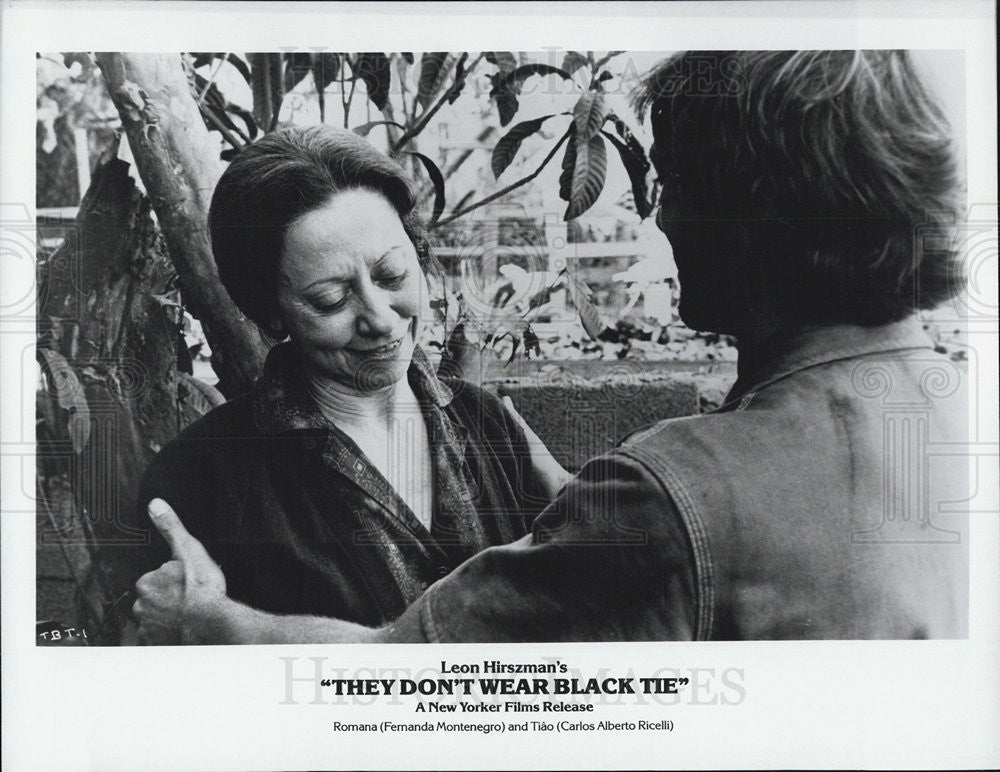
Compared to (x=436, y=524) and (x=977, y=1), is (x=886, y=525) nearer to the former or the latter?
(x=436, y=524)

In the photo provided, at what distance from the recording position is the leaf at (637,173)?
2902mm

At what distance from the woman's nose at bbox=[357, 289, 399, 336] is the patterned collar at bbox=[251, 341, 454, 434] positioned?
0.24m

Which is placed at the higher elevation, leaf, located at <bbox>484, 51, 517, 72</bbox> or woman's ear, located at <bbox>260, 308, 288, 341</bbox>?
leaf, located at <bbox>484, 51, 517, 72</bbox>

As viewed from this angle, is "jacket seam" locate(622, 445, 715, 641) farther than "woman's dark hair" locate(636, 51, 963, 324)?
No

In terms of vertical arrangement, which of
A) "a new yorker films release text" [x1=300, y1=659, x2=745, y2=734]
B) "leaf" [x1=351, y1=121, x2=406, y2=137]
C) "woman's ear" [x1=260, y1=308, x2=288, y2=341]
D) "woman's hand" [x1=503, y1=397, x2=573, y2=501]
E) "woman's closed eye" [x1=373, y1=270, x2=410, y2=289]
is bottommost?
"a new yorker films release text" [x1=300, y1=659, x2=745, y2=734]

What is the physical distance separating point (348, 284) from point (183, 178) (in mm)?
636

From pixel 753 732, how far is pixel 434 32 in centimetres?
249

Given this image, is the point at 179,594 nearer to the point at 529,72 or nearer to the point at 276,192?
the point at 276,192

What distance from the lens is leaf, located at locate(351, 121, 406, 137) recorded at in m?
2.89

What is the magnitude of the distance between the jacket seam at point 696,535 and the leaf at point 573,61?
126 centimetres

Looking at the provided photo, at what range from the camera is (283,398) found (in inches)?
114

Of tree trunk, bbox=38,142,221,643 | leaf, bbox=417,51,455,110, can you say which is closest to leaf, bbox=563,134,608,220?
leaf, bbox=417,51,455,110

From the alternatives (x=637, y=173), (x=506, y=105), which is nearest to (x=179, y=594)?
(x=506, y=105)

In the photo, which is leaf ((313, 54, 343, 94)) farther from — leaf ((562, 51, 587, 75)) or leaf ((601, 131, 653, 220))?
leaf ((601, 131, 653, 220))
